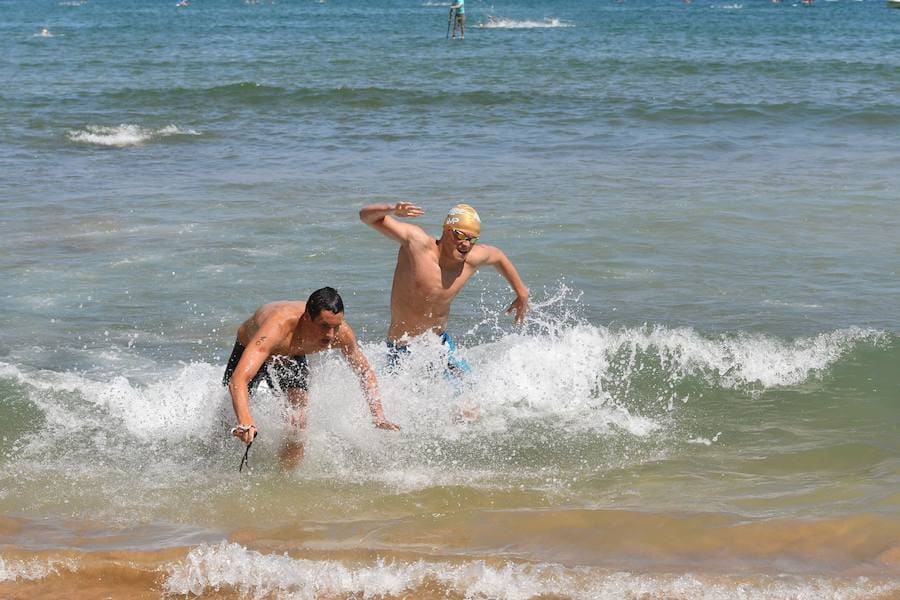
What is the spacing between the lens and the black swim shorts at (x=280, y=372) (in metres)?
6.44

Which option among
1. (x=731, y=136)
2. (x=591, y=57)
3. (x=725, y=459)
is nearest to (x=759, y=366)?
(x=725, y=459)

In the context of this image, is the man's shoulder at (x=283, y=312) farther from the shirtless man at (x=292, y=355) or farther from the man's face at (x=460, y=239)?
the man's face at (x=460, y=239)

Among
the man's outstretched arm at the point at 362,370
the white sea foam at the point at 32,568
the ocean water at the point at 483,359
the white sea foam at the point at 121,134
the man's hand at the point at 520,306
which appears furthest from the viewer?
the white sea foam at the point at 121,134

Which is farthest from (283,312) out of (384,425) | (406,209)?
(406,209)

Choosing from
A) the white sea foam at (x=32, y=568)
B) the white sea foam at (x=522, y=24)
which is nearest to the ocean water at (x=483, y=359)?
the white sea foam at (x=32, y=568)

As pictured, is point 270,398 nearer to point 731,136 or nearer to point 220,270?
point 220,270

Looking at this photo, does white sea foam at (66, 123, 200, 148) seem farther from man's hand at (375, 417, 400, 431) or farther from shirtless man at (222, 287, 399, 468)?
man's hand at (375, 417, 400, 431)

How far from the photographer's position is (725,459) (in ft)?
22.1

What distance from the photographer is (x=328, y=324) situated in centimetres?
585

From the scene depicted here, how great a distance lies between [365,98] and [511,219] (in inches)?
449

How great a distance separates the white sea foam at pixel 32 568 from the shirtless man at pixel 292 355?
0.95 meters

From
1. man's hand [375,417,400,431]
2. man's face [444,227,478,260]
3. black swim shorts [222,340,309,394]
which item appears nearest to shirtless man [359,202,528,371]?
man's face [444,227,478,260]

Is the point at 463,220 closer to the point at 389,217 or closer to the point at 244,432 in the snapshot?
the point at 389,217

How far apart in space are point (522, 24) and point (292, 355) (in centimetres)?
4918
